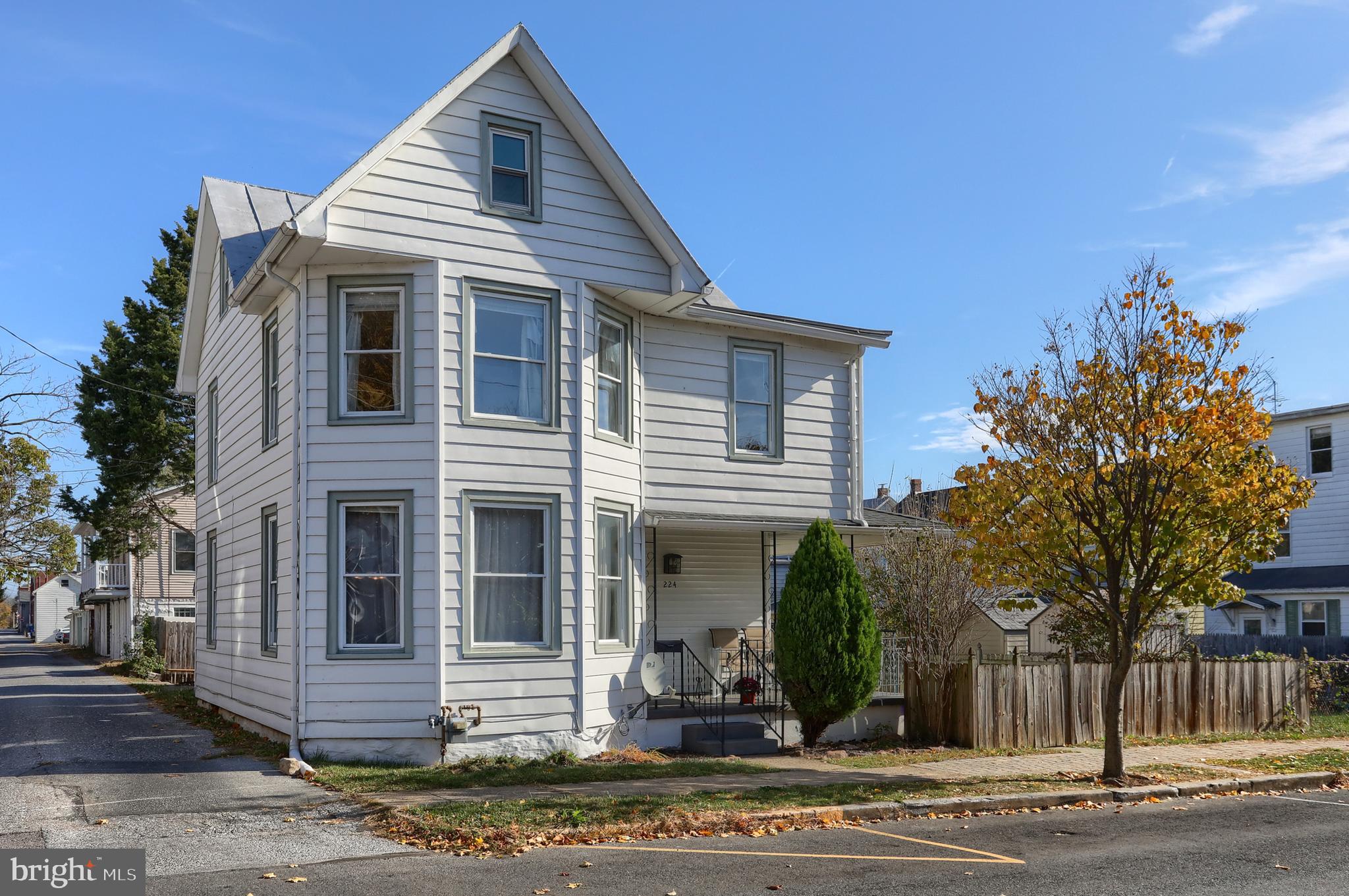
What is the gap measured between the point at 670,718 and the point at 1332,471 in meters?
24.3

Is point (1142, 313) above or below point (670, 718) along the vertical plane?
above

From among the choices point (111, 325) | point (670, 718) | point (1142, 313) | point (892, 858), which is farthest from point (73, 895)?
point (111, 325)

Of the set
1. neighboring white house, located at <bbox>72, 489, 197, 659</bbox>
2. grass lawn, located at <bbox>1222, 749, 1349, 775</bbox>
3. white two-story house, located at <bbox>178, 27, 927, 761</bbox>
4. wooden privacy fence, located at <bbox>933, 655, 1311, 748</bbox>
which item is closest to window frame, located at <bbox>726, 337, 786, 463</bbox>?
white two-story house, located at <bbox>178, 27, 927, 761</bbox>

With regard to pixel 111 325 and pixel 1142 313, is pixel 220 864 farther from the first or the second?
pixel 111 325

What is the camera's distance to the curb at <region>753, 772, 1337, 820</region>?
11.1m

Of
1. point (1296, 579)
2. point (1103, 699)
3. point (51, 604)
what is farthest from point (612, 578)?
point (51, 604)

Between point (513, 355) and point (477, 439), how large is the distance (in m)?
1.30

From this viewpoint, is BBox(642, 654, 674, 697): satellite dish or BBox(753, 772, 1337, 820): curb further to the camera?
BBox(642, 654, 674, 697): satellite dish

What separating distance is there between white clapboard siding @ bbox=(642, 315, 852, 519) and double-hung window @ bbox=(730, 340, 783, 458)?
129mm

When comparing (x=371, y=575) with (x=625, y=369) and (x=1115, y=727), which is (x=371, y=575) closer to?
(x=625, y=369)

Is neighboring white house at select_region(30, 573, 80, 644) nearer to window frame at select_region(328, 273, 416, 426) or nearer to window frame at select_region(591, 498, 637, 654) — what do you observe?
window frame at select_region(591, 498, 637, 654)

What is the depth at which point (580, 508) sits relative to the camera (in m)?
14.8

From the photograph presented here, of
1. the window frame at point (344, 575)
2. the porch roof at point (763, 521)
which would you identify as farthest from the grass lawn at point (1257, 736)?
the window frame at point (344, 575)

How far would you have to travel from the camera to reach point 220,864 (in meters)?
8.66
